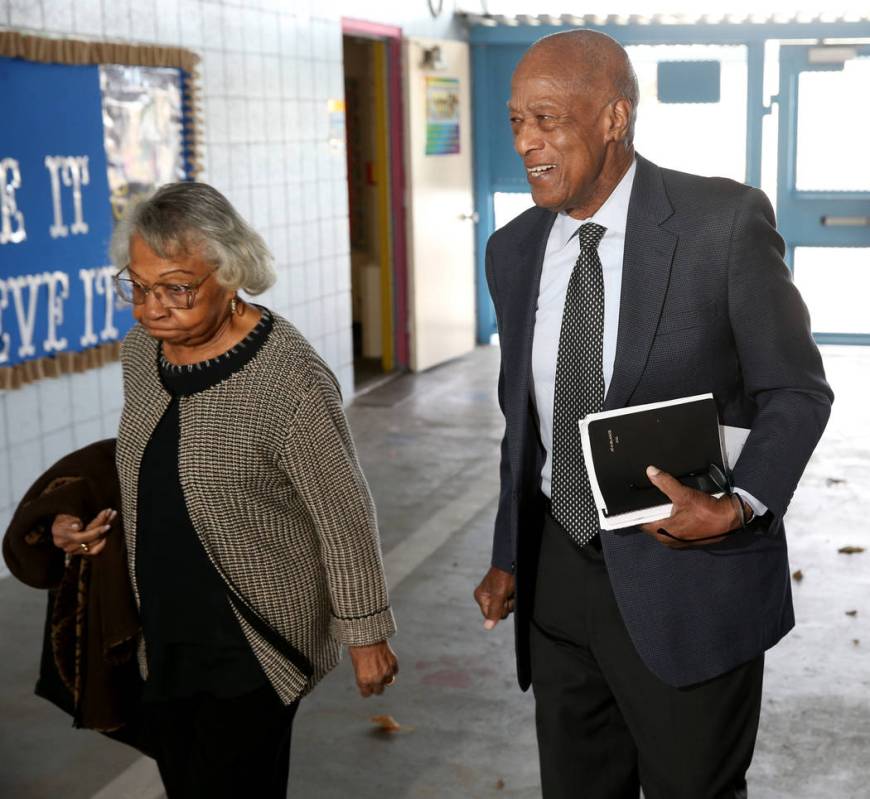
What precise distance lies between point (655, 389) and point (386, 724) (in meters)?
1.99

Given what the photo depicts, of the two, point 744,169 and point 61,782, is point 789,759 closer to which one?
point 61,782

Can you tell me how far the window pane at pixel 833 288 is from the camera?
9586mm

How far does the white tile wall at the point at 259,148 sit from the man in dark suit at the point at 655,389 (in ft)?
11.6

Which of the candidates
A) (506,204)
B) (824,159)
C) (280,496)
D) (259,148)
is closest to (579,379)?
(280,496)

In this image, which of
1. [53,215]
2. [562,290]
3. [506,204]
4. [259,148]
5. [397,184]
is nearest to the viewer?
[562,290]

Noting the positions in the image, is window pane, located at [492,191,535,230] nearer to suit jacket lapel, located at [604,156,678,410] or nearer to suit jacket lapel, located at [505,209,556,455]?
suit jacket lapel, located at [505,209,556,455]

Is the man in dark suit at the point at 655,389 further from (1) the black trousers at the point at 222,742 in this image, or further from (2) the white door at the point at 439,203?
(2) the white door at the point at 439,203

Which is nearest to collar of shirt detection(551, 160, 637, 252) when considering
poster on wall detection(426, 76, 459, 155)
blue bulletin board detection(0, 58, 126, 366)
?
blue bulletin board detection(0, 58, 126, 366)

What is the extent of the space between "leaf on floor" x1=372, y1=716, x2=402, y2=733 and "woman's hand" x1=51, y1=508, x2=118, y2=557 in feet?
5.29

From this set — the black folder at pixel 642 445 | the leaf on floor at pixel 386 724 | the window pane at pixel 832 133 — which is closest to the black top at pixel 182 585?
the black folder at pixel 642 445

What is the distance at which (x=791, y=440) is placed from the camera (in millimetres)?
1894

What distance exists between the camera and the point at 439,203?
9219 mm

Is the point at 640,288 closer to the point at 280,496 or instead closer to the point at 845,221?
the point at 280,496

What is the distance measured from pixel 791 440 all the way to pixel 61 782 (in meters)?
2.39
